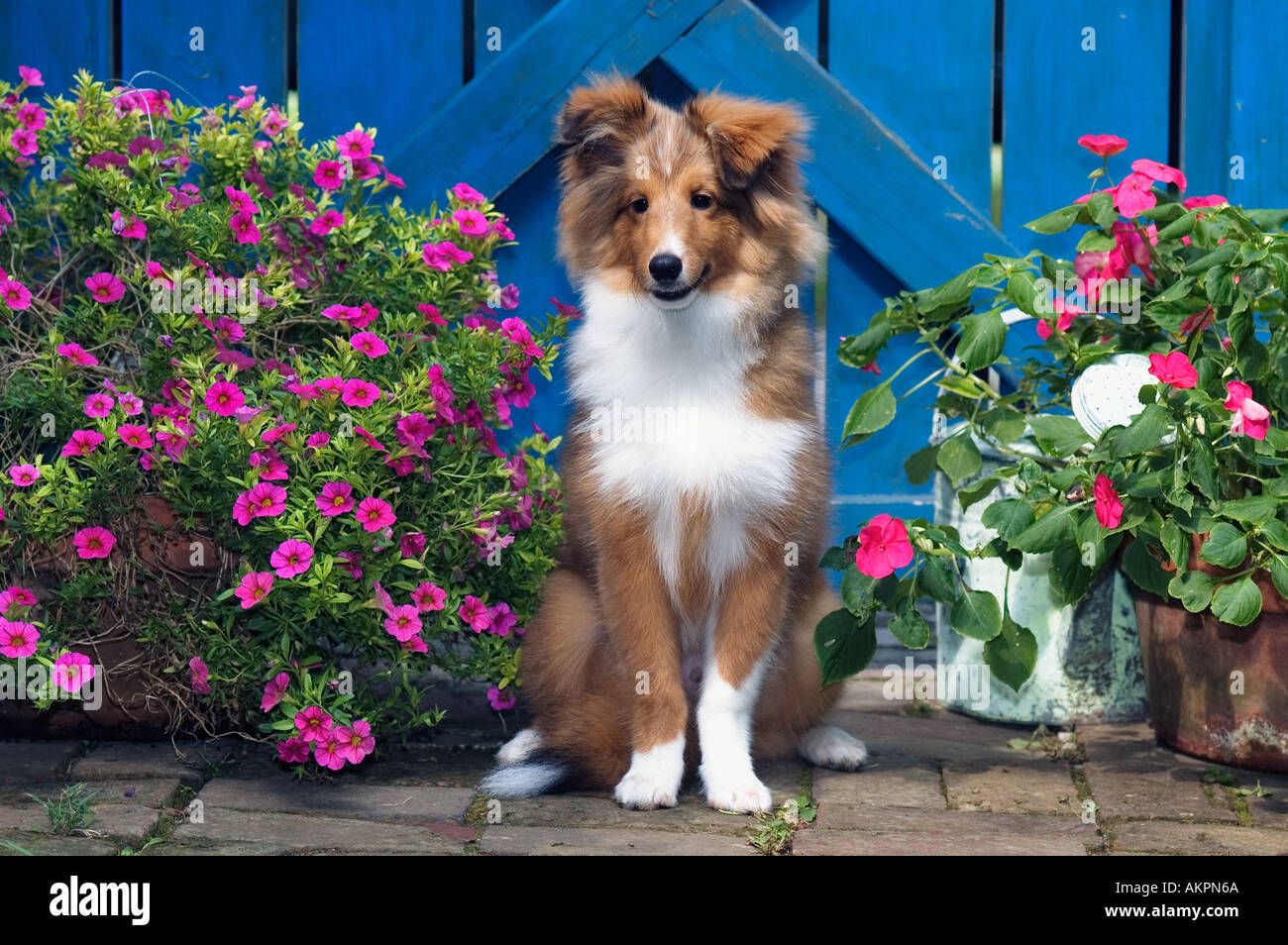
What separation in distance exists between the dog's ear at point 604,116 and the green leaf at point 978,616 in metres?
1.38

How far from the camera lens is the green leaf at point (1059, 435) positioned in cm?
357

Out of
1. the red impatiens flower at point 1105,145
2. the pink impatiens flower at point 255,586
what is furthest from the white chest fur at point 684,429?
the red impatiens flower at point 1105,145

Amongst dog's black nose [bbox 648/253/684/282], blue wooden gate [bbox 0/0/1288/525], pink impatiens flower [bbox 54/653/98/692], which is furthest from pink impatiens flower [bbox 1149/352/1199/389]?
pink impatiens flower [bbox 54/653/98/692]

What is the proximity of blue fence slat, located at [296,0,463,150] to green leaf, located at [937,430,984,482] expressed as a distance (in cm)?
198

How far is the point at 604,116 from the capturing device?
366 centimetres

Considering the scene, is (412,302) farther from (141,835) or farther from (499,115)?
(141,835)

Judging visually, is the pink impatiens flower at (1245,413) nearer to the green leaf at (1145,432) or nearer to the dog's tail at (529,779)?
the green leaf at (1145,432)

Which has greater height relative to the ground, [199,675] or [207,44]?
[207,44]

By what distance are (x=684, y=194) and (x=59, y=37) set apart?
8.28ft

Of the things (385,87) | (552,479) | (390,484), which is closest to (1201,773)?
(552,479)

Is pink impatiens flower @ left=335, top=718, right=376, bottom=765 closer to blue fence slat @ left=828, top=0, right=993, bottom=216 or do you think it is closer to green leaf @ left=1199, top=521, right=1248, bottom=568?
green leaf @ left=1199, top=521, right=1248, bottom=568

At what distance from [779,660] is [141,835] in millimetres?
1565

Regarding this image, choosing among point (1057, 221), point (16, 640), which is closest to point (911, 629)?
point (1057, 221)

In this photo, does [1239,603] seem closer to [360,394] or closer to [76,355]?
[360,394]
